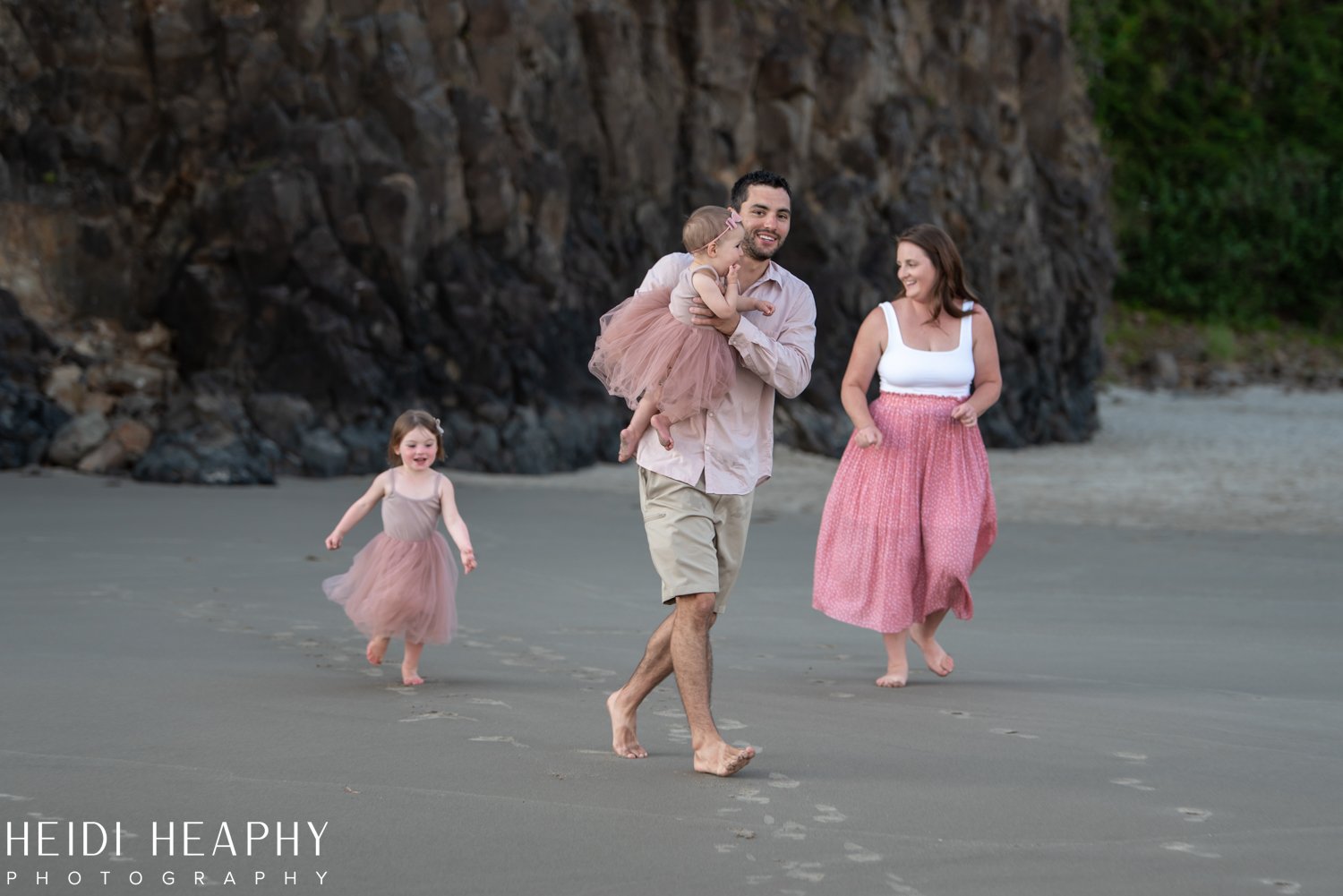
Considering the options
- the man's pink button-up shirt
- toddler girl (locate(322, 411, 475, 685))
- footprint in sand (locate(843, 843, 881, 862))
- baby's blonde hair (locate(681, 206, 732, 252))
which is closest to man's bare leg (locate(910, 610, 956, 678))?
the man's pink button-up shirt

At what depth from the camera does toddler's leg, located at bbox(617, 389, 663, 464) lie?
4.81 meters

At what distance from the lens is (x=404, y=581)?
19.7 ft

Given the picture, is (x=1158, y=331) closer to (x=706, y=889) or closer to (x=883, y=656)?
(x=883, y=656)

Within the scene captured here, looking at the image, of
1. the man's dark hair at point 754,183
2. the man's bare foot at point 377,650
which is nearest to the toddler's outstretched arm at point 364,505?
the man's bare foot at point 377,650

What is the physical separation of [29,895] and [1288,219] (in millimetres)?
41583

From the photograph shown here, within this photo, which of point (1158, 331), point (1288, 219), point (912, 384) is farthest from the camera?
point (1288, 219)

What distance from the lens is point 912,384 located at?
20.8ft

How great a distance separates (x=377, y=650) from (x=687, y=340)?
214 centimetres

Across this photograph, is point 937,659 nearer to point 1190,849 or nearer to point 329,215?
point 1190,849

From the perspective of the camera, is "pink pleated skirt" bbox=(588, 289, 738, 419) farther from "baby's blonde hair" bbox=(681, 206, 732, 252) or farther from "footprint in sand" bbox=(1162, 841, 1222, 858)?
"footprint in sand" bbox=(1162, 841, 1222, 858)

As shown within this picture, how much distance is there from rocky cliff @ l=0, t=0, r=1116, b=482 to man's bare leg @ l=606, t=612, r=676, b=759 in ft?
28.9

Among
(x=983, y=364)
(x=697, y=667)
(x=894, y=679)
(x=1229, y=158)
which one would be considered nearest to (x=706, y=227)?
(x=697, y=667)

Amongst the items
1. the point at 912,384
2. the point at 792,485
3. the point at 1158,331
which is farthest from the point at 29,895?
the point at 1158,331

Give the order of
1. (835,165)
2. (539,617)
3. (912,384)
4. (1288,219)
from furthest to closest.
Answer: (1288,219) < (835,165) < (539,617) < (912,384)
